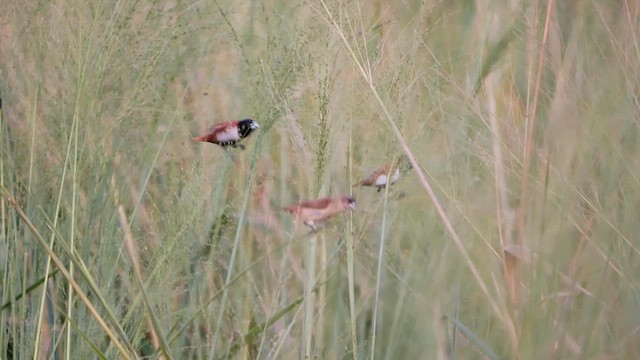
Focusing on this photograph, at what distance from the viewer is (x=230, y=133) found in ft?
3.45

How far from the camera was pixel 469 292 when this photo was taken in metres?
0.87

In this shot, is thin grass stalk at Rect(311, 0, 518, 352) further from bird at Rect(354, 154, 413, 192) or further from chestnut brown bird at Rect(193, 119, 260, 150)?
chestnut brown bird at Rect(193, 119, 260, 150)

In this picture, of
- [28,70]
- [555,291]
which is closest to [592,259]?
[555,291]

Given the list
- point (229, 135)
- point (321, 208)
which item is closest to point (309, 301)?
point (321, 208)

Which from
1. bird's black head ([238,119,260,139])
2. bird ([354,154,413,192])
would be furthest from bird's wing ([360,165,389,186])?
bird's black head ([238,119,260,139])

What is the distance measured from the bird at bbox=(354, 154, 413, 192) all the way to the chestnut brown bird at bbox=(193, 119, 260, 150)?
13 cm

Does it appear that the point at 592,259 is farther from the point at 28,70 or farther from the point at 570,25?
the point at 28,70

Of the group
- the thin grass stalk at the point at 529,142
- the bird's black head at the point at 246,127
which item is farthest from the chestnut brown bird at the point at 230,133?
the thin grass stalk at the point at 529,142

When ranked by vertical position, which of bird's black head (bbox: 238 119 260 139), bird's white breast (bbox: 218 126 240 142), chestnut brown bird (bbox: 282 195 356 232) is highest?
bird's black head (bbox: 238 119 260 139)

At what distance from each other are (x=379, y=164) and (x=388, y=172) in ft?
0.20

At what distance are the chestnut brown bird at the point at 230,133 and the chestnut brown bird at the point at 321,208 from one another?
107mm

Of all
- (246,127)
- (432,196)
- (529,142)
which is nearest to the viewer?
(529,142)

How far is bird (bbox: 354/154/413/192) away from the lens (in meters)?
Result: 0.96

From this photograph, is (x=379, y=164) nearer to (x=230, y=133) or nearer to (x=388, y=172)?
(x=388, y=172)
